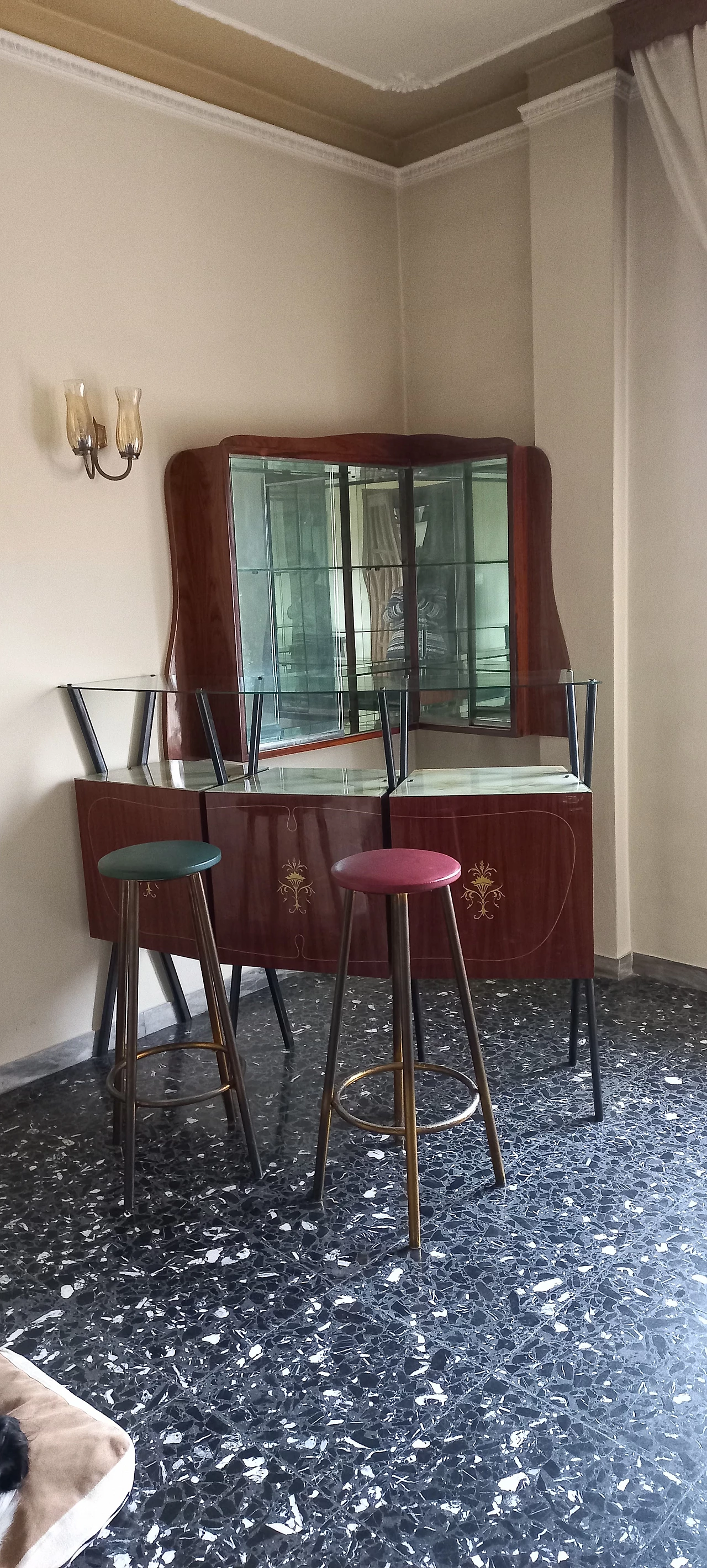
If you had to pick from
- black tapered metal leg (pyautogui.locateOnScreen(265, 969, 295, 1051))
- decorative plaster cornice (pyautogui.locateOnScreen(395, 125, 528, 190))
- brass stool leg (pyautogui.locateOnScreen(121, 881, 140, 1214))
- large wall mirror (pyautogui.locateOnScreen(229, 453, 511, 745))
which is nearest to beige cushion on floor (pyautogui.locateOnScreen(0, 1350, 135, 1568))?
brass stool leg (pyautogui.locateOnScreen(121, 881, 140, 1214))

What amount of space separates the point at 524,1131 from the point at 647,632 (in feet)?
5.96

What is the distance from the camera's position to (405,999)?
99.3 inches

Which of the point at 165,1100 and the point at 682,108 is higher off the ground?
the point at 682,108

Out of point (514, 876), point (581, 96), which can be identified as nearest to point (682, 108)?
point (581, 96)

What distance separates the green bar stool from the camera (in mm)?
2676

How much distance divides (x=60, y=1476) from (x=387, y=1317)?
75cm

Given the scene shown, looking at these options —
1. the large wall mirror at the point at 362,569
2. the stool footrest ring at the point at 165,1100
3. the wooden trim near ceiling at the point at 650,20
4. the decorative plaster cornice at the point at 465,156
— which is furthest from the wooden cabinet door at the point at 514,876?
the decorative plaster cornice at the point at 465,156

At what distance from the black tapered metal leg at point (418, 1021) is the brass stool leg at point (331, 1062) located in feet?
1.88

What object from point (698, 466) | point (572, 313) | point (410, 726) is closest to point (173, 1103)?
point (410, 726)

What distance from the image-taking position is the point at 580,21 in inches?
134

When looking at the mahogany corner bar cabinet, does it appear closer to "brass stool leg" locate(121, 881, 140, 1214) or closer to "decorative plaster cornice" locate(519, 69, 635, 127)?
"brass stool leg" locate(121, 881, 140, 1214)

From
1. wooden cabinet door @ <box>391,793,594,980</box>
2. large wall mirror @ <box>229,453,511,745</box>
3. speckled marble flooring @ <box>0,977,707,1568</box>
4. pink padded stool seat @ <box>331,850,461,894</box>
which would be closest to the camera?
speckled marble flooring @ <box>0,977,707,1568</box>

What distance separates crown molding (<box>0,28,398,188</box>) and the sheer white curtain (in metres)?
1.19

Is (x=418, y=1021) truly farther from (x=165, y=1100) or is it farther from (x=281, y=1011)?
(x=165, y=1100)
